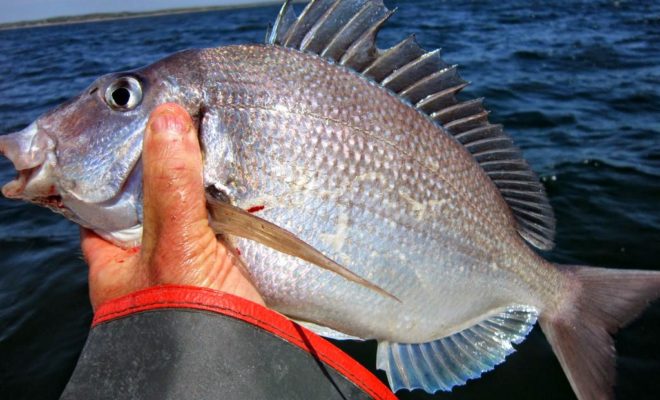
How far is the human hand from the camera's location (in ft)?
4.90

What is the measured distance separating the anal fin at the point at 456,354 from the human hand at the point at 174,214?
3.05ft

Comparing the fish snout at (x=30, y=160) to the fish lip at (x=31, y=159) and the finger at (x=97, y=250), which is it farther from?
the finger at (x=97, y=250)

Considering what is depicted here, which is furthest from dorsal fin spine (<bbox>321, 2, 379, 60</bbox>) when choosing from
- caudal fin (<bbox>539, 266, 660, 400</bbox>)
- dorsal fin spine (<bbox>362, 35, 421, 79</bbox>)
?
caudal fin (<bbox>539, 266, 660, 400</bbox>)

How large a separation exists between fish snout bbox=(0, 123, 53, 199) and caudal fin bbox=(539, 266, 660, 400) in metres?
2.18

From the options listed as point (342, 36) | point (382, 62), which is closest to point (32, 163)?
point (342, 36)

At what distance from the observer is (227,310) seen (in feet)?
4.57

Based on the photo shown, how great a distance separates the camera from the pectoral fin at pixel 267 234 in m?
1.34

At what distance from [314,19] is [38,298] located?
13.4 ft

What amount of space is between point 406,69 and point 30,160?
1.47 meters

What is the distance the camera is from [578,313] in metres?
2.18

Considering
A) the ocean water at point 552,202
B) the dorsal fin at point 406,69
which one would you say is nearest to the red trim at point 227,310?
the dorsal fin at point 406,69

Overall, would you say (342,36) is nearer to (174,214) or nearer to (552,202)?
(174,214)

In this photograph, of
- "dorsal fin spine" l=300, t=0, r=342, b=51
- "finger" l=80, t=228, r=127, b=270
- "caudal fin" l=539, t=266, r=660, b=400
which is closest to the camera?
"finger" l=80, t=228, r=127, b=270

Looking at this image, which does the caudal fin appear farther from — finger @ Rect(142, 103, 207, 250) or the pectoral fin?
finger @ Rect(142, 103, 207, 250)
